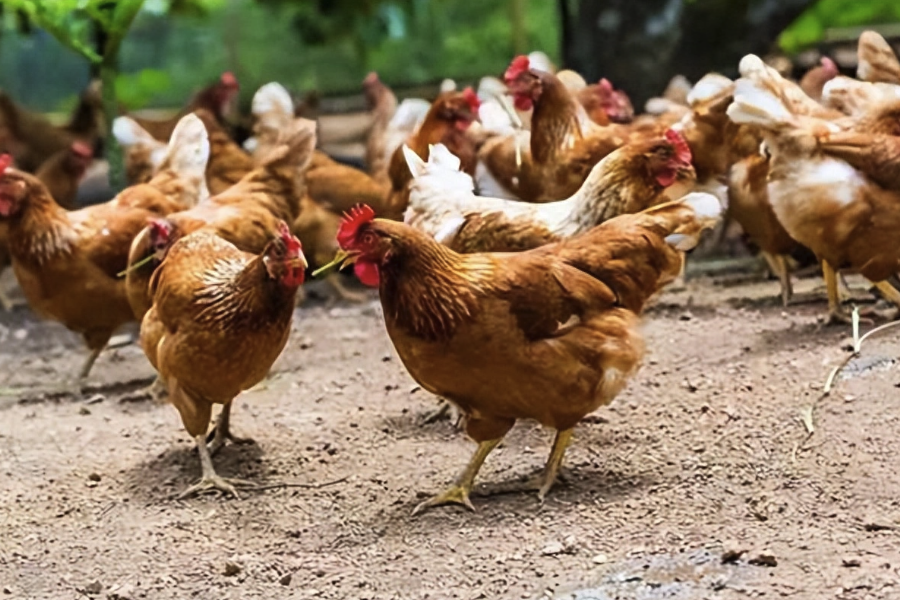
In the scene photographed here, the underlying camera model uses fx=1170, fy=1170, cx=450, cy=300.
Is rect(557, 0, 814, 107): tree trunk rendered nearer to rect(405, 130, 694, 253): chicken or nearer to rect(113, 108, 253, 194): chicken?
rect(113, 108, 253, 194): chicken

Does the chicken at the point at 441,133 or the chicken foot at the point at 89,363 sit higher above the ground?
the chicken at the point at 441,133

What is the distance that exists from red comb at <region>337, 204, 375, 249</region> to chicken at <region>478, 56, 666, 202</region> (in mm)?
2853

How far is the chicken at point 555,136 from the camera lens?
6742 millimetres

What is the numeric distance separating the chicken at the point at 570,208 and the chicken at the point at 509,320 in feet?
2.65

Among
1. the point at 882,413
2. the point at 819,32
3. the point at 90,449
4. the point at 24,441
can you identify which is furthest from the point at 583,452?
the point at 819,32

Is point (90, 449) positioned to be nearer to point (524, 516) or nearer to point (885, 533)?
point (524, 516)

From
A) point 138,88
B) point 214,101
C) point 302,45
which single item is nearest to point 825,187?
point 214,101

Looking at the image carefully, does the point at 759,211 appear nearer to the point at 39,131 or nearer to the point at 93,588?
the point at 93,588

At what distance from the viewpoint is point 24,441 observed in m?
5.69

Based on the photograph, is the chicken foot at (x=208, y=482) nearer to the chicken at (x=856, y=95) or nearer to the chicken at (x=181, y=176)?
the chicken at (x=181, y=176)

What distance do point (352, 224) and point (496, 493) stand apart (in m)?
1.17

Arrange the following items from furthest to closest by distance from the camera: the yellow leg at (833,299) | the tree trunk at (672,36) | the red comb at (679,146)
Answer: the tree trunk at (672,36) < the yellow leg at (833,299) < the red comb at (679,146)

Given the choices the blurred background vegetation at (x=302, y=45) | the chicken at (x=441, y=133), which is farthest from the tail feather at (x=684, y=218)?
the blurred background vegetation at (x=302, y=45)

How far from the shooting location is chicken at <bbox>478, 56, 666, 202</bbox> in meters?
6.74
